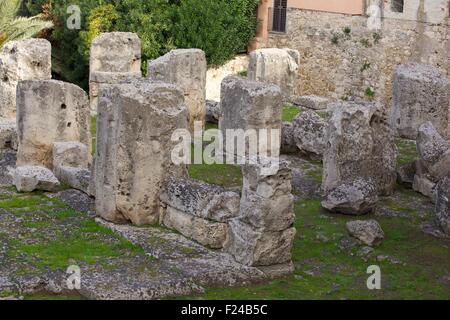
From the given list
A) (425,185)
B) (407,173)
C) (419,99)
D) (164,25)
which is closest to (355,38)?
(164,25)

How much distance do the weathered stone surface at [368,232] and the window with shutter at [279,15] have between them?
18.4m

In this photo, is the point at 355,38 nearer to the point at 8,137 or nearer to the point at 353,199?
the point at 8,137

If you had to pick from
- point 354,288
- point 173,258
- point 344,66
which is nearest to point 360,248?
point 354,288

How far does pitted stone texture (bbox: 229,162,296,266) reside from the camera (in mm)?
11508

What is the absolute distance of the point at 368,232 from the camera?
12.8 metres

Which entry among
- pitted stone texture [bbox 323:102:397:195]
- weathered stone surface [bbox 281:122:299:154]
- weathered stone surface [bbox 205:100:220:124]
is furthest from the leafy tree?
pitted stone texture [bbox 323:102:397:195]

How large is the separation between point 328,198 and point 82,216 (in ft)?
12.1

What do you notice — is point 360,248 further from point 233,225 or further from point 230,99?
point 230,99

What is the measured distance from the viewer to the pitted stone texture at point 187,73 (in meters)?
19.5

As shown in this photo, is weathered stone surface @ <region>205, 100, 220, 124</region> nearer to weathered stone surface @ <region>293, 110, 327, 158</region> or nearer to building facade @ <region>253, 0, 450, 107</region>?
Answer: weathered stone surface @ <region>293, 110, 327, 158</region>

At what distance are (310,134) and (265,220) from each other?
6.57m

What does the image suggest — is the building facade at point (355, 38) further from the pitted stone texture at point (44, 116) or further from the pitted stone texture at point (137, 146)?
the pitted stone texture at point (137, 146)

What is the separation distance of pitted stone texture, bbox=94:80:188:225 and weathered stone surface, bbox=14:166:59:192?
1.77m

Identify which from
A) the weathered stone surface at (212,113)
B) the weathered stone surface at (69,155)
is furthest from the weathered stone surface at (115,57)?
the weathered stone surface at (69,155)
